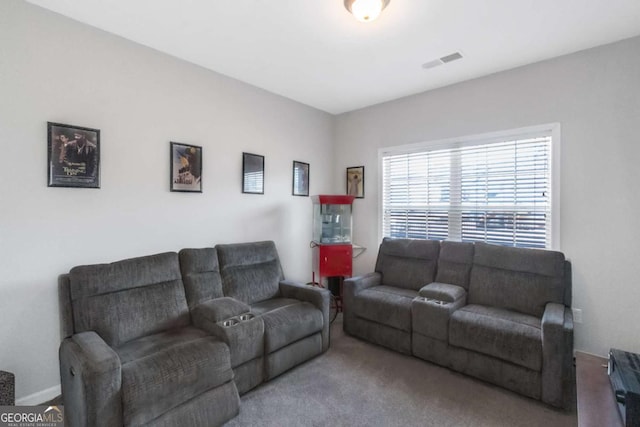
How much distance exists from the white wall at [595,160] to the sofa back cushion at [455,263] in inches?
31.8

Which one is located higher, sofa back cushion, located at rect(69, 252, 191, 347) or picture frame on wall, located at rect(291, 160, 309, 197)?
picture frame on wall, located at rect(291, 160, 309, 197)

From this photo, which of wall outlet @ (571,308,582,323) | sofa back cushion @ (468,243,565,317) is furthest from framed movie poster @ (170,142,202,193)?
wall outlet @ (571,308,582,323)

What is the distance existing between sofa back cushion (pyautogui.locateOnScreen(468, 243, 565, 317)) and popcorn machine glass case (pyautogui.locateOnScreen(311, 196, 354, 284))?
1442 millimetres

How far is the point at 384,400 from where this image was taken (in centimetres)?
218

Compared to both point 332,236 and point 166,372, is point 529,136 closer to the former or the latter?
point 332,236

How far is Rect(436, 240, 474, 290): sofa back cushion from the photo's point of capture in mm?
3051

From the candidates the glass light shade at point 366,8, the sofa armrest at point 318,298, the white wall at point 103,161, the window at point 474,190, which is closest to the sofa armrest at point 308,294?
the sofa armrest at point 318,298

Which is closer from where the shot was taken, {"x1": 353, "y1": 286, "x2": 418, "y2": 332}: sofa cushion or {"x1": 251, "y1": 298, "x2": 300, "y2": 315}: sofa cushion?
A: {"x1": 251, "y1": 298, "x2": 300, "y2": 315}: sofa cushion

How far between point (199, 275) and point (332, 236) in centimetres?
181

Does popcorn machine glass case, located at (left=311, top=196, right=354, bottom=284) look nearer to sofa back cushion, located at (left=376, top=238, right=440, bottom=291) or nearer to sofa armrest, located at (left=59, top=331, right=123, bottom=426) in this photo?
sofa back cushion, located at (left=376, top=238, right=440, bottom=291)

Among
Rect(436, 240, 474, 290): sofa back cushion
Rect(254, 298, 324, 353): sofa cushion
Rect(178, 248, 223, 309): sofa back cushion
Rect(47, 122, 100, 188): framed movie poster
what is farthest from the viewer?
Rect(436, 240, 474, 290): sofa back cushion

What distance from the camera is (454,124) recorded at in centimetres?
340

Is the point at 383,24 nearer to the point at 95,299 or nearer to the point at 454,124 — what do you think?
the point at 454,124

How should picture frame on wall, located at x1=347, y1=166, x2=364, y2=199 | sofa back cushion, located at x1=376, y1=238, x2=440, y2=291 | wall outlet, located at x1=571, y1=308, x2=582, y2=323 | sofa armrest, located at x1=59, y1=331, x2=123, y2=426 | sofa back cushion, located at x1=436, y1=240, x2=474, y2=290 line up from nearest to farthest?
sofa armrest, located at x1=59, y1=331, x2=123, y2=426, wall outlet, located at x1=571, y1=308, x2=582, y2=323, sofa back cushion, located at x1=436, y1=240, x2=474, y2=290, sofa back cushion, located at x1=376, y1=238, x2=440, y2=291, picture frame on wall, located at x1=347, y1=166, x2=364, y2=199
